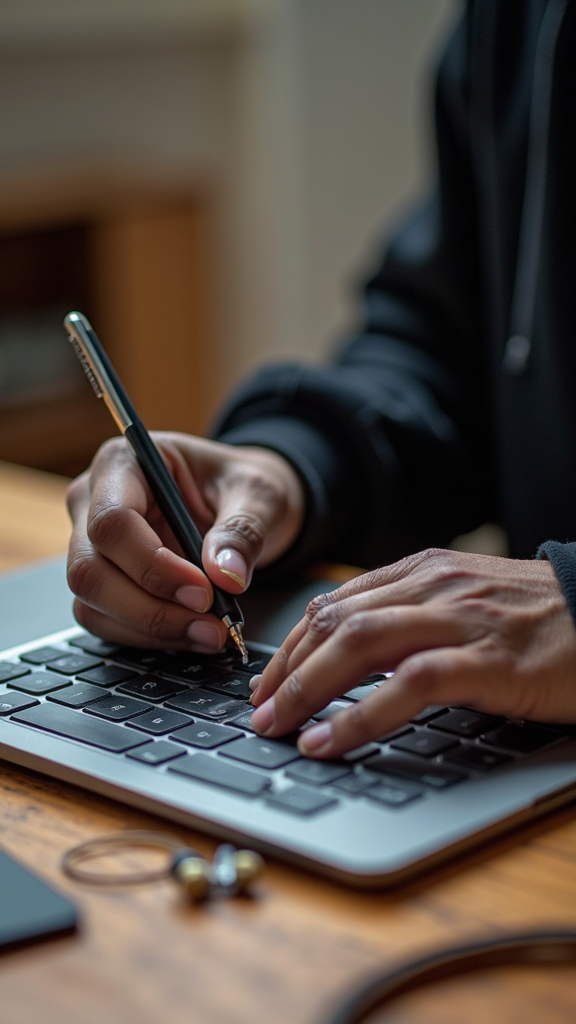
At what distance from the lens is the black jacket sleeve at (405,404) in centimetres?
87

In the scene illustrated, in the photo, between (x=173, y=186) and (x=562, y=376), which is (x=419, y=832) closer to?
(x=562, y=376)

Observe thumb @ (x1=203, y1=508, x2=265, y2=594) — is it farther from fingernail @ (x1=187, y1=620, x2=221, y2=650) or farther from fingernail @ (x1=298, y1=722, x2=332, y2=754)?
fingernail @ (x1=298, y1=722, x2=332, y2=754)

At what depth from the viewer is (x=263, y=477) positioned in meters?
0.74

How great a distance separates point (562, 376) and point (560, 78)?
0.23 m

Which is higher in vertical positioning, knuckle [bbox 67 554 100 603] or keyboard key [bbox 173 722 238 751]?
knuckle [bbox 67 554 100 603]

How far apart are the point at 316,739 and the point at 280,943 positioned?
104 millimetres

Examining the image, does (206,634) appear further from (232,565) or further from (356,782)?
(356,782)

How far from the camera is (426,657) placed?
0.47 meters

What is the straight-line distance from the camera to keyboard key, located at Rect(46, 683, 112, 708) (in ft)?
1.79

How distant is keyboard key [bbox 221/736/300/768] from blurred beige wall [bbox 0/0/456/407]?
7.17 ft

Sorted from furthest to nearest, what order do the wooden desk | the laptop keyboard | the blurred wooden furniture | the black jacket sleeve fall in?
the blurred wooden furniture → the black jacket sleeve → the laptop keyboard → the wooden desk

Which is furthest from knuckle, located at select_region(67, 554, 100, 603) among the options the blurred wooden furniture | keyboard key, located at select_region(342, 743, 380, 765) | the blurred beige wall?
the blurred beige wall

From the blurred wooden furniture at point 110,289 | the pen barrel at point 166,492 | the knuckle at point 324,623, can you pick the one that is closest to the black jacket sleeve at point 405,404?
the pen barrel at point 166,492

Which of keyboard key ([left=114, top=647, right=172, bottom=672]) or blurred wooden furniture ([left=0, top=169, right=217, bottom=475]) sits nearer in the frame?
keyboard key ([left=114, top=647, right=172, bottom=672])
